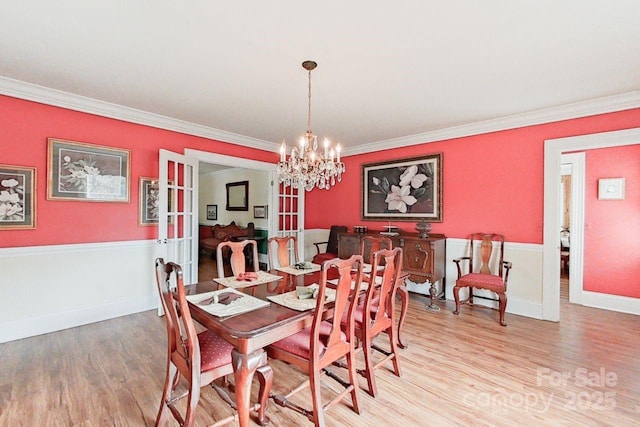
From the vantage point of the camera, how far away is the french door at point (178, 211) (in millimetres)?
3432

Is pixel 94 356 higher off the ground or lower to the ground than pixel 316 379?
lower

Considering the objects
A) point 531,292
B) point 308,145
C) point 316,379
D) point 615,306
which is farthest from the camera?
point 615,306

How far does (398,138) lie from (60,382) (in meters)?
4.65

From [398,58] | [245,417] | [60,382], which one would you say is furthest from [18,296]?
[398,58]

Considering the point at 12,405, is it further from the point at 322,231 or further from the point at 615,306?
the point at 615,306

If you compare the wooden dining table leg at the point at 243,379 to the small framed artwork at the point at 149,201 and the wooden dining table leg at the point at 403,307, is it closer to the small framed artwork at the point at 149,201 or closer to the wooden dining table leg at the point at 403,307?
the wooden dining table leg at the point at 403,307

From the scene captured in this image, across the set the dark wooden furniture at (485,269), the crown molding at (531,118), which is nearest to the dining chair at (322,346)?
the dark wooden furniture at (485,269)

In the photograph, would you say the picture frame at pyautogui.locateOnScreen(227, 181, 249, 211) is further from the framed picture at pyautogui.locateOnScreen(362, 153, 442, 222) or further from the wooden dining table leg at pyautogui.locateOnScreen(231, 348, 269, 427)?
the wooden dining table leg at pyautogui.locateOnScreen(231, 348, 269, 427)

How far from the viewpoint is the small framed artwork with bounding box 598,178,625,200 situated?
380 centimetres

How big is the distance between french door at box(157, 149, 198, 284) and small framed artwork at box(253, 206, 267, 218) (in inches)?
111

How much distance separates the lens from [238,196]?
731 cm

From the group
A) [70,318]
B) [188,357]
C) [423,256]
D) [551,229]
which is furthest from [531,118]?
[70,318]

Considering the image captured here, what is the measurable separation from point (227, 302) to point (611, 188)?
4.94 metres

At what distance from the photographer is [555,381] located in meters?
2.18
